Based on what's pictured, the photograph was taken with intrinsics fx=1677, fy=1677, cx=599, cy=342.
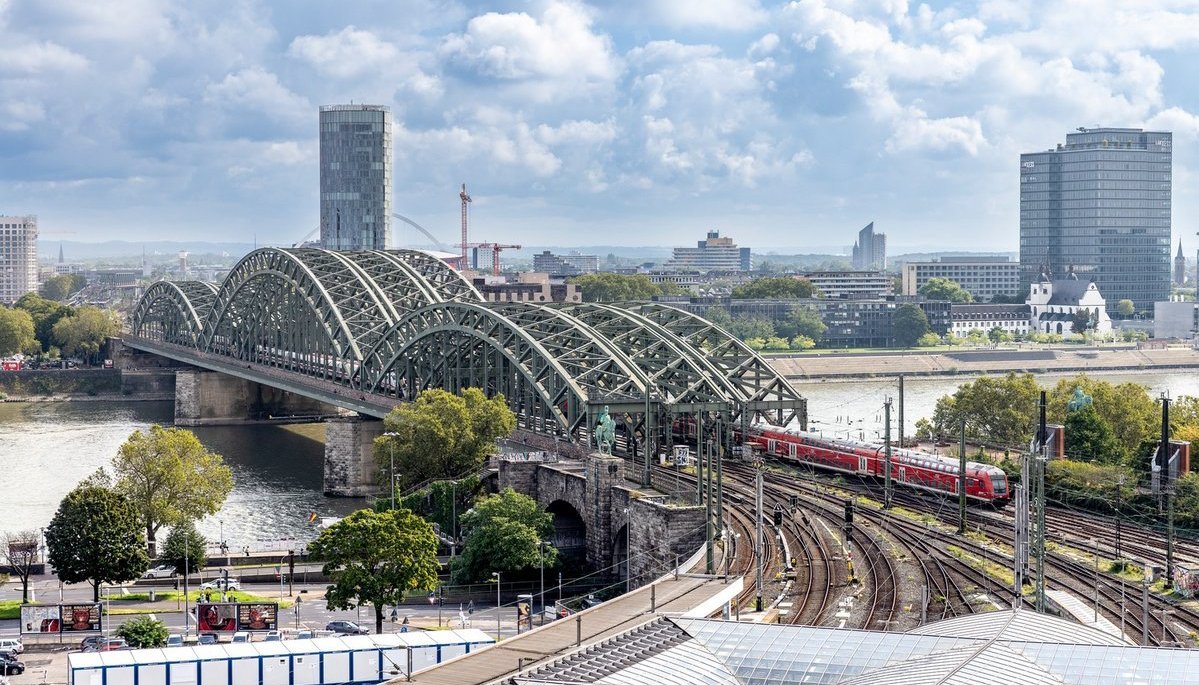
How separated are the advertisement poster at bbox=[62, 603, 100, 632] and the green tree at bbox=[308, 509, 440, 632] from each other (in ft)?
26.6

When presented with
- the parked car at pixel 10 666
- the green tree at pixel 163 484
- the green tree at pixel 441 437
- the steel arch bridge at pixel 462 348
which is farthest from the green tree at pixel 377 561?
the green tree at pixel 441 437

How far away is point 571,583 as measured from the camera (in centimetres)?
6856

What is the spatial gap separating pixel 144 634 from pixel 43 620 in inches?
237

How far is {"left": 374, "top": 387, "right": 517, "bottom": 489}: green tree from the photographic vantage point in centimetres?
8838

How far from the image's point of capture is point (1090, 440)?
85688 mm

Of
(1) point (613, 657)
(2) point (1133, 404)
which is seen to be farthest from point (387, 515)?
(2) point (1133, 404)

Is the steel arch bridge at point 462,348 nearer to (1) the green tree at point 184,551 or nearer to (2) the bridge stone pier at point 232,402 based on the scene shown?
(2) the bridge stone pier at point 232,402

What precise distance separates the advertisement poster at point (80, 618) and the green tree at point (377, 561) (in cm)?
810

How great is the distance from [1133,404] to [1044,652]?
60206 mm

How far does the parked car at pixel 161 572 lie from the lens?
70.2m

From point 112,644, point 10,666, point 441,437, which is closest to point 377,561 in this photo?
point 112,644

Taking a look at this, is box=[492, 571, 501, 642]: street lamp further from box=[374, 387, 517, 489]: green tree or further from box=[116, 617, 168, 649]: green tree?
box=[374, 387, 517, 489]: green tree

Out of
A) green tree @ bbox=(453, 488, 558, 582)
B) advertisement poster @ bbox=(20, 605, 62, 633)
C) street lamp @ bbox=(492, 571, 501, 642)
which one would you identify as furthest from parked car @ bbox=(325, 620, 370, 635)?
green tree @ bbox=(453, 488, 558, 582)

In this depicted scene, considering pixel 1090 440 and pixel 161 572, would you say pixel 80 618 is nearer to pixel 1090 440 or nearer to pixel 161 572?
pixel 161 572
